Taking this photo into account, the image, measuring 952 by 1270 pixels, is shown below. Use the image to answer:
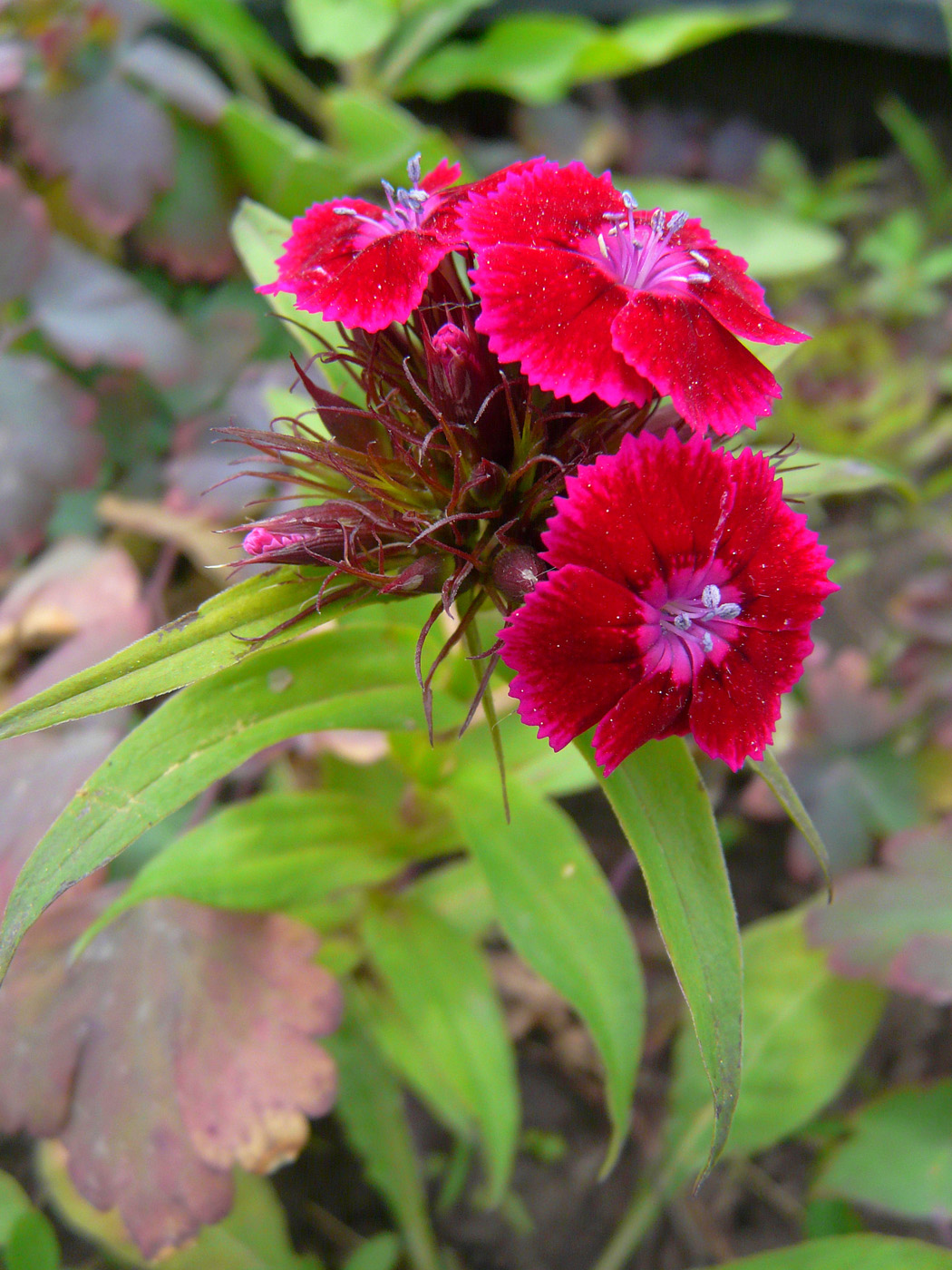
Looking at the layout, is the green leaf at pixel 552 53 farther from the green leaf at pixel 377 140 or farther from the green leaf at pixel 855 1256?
the green leaf at pixel 855 1256

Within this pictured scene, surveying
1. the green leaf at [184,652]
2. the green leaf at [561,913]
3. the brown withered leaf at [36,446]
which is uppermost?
the green leaf at [184,652]

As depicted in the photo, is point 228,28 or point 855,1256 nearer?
point 855,1256

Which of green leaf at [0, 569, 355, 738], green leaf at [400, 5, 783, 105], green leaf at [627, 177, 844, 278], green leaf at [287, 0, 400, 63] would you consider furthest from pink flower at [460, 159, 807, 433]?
green leaf at [400, 5, 783, 105]

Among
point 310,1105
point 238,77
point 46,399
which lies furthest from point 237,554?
point 238,77

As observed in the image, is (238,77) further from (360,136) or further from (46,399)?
(46,399)

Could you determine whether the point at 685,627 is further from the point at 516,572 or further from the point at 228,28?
the point at 228,28

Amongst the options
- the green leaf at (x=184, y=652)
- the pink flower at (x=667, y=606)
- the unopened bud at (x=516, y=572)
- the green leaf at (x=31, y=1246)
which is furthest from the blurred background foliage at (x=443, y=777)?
the pink flower at (x=667, y=606)

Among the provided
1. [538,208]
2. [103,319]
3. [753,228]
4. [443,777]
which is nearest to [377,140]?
[103,319]
